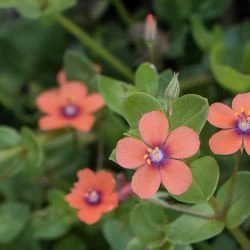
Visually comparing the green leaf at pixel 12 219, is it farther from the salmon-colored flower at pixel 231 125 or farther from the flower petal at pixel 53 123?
the salmon-colored flower at pixel 231 125

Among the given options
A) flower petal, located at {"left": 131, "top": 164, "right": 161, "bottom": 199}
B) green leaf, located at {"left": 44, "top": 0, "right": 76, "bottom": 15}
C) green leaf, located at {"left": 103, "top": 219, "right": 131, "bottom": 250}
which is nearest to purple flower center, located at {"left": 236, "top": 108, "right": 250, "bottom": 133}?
flower petal, located at {"left": 131, "top": 164, "right": 161, "bottom": 199}

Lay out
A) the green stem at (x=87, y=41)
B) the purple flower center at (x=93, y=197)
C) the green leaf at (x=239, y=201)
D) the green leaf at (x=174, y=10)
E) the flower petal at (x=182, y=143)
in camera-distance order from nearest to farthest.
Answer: the flower petal at (x=182, y=143) → the green leaf at (x=239, y=201) → the purple flower center at (x=93, y=197) → the green stem at (x=87, y=41) → the green leaf at (x=174, y=10)

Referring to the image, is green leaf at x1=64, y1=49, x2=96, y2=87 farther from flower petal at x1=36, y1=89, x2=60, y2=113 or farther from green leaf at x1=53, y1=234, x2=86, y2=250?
green leaf at x1=53, y1=234, x2=86, y2=250

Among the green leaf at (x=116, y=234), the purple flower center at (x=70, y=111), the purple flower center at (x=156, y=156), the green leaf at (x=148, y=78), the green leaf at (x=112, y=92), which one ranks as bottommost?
the green leaf at (x=116, y=234)

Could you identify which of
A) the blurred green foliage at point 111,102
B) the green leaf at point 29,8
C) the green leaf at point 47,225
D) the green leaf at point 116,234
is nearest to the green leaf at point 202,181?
the blurred green foliage at point 111,102

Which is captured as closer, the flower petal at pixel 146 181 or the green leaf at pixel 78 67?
the flower petal at pixel 146 181

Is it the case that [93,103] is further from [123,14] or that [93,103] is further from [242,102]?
[242,102]
